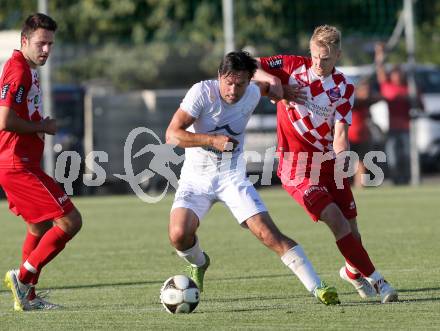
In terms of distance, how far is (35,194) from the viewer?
8.63 metres

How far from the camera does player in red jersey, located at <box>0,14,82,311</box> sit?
859cm

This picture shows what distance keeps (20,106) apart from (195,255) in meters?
1.74

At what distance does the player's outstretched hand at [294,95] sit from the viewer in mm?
9000

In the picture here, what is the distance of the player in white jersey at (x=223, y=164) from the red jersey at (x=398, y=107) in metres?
15.9

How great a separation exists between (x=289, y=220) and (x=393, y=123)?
857 centimetres

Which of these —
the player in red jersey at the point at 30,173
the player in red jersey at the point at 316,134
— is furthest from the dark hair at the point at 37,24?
the player in red jersey at the point at 316,134

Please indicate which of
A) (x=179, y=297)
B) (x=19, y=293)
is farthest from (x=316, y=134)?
(x=19, y=293)

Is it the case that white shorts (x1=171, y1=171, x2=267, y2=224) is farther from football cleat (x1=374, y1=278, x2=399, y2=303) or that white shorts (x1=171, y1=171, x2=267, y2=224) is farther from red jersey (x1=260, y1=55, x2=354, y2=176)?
football cleat (x1=374, y1=278, x2=399, y2=303)

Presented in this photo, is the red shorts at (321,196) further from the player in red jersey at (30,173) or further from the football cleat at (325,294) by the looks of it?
the player in red jersey at (30,173)

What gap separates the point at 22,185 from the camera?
866cm

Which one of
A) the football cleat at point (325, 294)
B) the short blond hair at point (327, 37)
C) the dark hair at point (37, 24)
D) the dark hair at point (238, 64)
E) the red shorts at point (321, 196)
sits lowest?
the football cleat at point (325, 294)

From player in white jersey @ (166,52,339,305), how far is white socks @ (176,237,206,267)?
5 centimetres

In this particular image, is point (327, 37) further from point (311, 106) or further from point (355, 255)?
point (355, 255)

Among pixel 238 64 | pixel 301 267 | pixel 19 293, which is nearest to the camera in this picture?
pixel 238 64
